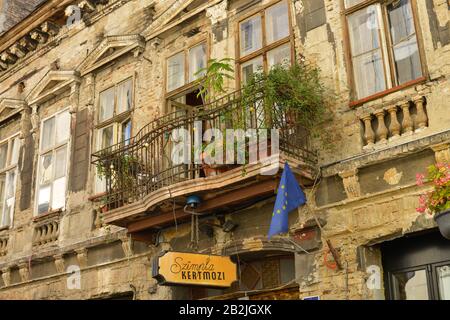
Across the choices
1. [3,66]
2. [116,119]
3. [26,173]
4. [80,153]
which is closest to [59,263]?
[80,153]

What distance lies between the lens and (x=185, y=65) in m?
10.2

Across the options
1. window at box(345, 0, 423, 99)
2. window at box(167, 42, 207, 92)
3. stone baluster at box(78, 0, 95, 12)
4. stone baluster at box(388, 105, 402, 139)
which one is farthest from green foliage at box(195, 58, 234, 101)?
stone baluster at box(78, 0, 95, 12)

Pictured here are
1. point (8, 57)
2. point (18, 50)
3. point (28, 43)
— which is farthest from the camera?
point (8, 57)

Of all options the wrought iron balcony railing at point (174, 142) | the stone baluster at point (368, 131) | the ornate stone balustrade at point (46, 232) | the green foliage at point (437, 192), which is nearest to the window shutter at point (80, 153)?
the ornate stone balustrade at point (46, 232)

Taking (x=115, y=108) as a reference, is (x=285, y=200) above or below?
below

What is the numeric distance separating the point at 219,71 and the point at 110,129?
9.20ft

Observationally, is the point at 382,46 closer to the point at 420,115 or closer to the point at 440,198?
the point at 420,115

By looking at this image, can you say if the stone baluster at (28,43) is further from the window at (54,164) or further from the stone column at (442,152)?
the stone column at (442,152)

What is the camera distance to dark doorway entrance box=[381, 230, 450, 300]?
22.4 ft

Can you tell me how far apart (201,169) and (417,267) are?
2.97 metres

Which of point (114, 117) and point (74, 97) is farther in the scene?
point (74, 97)

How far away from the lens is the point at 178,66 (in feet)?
34.0

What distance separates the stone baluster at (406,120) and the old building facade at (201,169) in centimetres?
2
